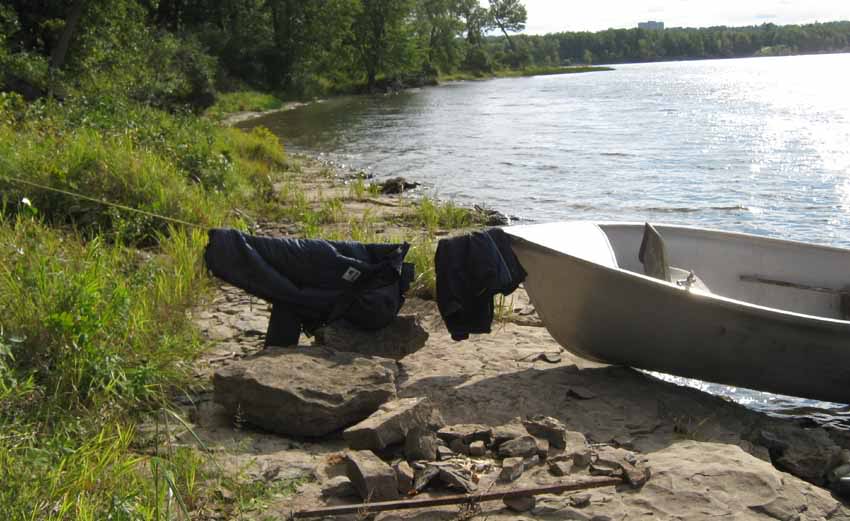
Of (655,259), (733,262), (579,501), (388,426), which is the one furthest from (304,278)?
(733,262)

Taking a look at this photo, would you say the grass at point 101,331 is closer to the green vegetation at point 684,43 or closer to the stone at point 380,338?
the stone at point 380,338

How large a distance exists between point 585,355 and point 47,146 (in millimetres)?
5879

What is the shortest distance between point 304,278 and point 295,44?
4788 cm

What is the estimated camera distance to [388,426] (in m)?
4.37

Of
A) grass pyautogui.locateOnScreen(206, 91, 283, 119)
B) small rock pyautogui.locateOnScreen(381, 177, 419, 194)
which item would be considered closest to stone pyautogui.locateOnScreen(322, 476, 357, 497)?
small rock pyautogui.locateOnScreen(381, 177, 419, 194)

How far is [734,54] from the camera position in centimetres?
12531

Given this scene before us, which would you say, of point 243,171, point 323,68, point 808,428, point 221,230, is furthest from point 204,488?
point 323,68

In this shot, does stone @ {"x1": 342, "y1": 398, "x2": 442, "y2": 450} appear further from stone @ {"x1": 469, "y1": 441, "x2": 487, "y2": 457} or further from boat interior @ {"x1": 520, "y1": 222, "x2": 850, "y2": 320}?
boat interior @ {"x1": 520, "y1": 222, "x2": 850, "y2": 320}

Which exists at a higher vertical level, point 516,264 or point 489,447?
point 516,264

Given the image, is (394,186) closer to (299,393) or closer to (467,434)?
(299,393)

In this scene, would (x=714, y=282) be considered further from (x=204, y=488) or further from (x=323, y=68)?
(x=323, y=68)

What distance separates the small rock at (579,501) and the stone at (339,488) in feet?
3.15

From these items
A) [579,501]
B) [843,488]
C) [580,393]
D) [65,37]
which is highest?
[65,37]

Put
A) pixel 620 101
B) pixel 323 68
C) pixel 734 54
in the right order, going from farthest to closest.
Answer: pixel 734 54 → pixel 323 68 → pixel 620 101
